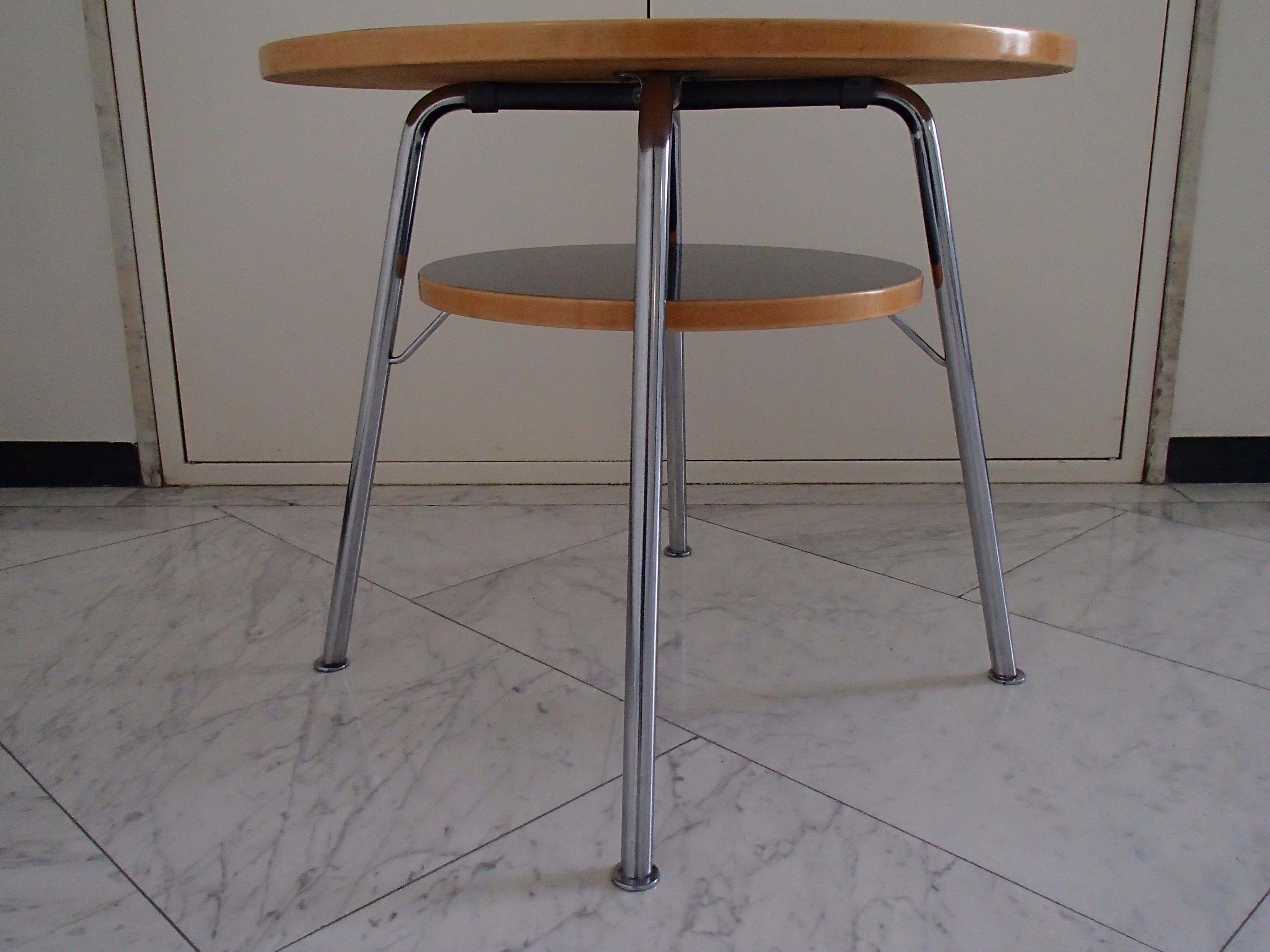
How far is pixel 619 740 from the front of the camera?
3.35 feet

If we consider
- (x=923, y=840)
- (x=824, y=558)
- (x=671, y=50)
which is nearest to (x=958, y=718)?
(x=923, y=840)

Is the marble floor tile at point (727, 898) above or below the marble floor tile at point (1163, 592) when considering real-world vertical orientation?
above

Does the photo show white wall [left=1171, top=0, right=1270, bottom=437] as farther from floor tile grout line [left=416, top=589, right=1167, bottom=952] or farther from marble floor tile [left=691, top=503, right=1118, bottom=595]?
floor tile grout line [left=416, top=589, right=1167, bottom=952]

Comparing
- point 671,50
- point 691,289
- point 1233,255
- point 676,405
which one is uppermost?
point 671,50

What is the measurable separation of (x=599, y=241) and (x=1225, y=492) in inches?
42.4

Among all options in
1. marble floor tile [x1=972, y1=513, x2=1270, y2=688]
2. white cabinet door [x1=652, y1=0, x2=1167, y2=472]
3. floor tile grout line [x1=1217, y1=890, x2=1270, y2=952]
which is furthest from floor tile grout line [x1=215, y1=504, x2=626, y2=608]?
floor tile grout line [x1=1217, y1=890, x2=1270, y2=952]

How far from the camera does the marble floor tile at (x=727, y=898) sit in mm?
756

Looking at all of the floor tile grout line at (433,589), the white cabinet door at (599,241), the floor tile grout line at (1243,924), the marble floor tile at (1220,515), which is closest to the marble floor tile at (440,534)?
the floor tile grout line at (433,589)

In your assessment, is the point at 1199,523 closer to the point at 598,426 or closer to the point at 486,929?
the point at 598,426

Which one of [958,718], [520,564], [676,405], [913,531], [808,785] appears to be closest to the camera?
[808,785]

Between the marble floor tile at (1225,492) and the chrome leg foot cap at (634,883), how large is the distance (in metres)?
1.26

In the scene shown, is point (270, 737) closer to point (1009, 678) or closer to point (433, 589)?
point (433, 589)

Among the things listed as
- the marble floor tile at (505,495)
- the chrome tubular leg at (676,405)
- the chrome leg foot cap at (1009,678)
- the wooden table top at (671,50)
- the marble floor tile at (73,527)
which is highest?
the wooden table top at (671,50)

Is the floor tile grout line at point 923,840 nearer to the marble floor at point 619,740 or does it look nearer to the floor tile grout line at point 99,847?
the marble floor at point 619,740
